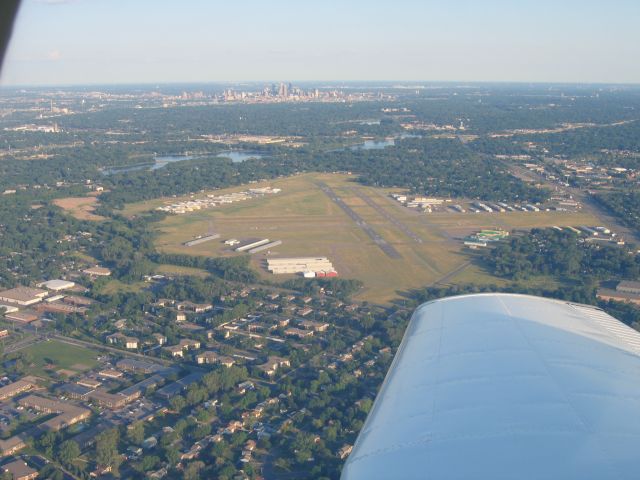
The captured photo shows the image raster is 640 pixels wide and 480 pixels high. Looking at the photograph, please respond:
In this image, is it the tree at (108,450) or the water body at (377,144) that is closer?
the tree at (108,450)

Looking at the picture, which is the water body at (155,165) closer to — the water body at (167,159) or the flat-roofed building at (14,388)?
the water body at (167,159)

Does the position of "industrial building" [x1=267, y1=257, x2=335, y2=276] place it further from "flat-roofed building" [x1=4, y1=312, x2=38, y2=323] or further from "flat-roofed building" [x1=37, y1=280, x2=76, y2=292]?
"flat-roofed building" [x1=4, y1=312, x2=38, y2=323]

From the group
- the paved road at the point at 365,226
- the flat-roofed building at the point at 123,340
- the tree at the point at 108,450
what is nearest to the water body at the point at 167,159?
the paved road at the point at 365,226

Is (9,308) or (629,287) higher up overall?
(629,287)

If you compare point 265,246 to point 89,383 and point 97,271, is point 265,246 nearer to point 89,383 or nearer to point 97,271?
point 97,271

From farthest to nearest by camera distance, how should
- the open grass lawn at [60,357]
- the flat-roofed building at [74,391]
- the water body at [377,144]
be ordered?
the water body at [377,144] < the open grass lawn at [60,357] < the flat-roofed building at [74,391]

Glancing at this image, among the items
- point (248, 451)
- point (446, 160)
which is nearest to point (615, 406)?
point (248, 451)

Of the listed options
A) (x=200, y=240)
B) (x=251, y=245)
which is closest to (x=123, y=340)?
(x=251, y=245)
